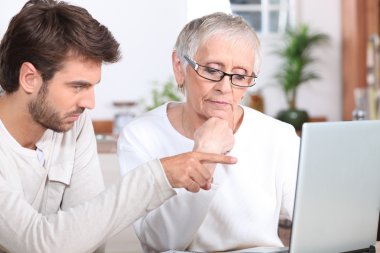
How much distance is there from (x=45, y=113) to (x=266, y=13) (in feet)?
28.9

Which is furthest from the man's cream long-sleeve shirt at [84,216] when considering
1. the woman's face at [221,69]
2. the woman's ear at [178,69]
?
the woman's ear at [178,69]

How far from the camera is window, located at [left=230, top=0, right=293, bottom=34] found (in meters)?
10.2

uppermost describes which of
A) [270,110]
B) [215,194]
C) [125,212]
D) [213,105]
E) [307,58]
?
[213,105]

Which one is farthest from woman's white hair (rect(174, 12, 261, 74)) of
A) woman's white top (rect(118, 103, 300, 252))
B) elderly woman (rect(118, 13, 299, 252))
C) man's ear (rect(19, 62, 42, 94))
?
man's ear (rect(19, 62, 42, 94))

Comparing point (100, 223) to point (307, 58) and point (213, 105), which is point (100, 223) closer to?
point (213, 105)

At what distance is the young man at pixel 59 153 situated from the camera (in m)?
1.50

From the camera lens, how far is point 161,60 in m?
9.30

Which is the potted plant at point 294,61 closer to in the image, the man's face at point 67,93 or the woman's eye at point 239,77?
the woman's eye at point 239,77

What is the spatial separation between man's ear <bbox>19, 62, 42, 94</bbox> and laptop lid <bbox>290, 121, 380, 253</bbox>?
642 millimetres

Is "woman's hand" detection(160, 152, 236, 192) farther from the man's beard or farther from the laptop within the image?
the man's beard

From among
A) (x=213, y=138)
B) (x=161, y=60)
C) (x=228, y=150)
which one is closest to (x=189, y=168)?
(x=213, y=138)

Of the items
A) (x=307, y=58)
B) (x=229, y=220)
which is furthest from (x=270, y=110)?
→ (x=229, y=220)

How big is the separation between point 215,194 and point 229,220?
82mm

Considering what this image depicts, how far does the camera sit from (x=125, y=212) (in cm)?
150
